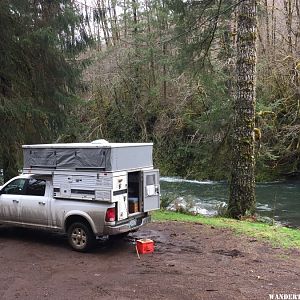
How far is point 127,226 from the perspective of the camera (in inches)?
363

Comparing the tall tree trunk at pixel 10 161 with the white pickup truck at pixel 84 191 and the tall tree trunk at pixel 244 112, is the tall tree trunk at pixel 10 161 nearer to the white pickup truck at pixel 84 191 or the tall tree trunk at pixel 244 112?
the white pickup truck at pixel 84 191

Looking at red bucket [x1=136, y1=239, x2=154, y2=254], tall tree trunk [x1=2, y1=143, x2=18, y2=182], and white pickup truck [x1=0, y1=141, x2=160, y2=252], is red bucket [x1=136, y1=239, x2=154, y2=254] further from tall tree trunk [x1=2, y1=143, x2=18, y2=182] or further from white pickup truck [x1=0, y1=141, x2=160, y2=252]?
tall tree trunk [x1=2, y1=143, x2=18, y2=182]

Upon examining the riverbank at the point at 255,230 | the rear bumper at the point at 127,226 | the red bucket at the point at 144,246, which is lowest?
the riverbank at the point at 255,230

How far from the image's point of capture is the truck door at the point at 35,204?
31.9ft

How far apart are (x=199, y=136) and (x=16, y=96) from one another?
54.3 ft

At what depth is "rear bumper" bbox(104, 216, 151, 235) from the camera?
8.85 m

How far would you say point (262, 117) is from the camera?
25.0m

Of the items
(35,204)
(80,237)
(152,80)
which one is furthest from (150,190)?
(152,80)

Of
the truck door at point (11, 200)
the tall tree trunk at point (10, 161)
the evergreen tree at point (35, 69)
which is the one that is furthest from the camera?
the tall tree trunk at point (10, 161)

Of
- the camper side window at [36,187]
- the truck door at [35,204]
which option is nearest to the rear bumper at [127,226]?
the truck door at [35,204]

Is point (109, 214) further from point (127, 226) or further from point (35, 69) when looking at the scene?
point (35, 69)

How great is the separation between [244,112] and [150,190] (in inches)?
211

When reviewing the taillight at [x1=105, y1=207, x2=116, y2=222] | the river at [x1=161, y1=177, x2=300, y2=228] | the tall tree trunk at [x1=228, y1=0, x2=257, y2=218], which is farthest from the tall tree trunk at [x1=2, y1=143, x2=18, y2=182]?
the tall tree trunk at [x1=228, y1=0, x2=257, y2=218]

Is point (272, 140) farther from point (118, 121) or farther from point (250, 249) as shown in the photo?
point (250, 249)
